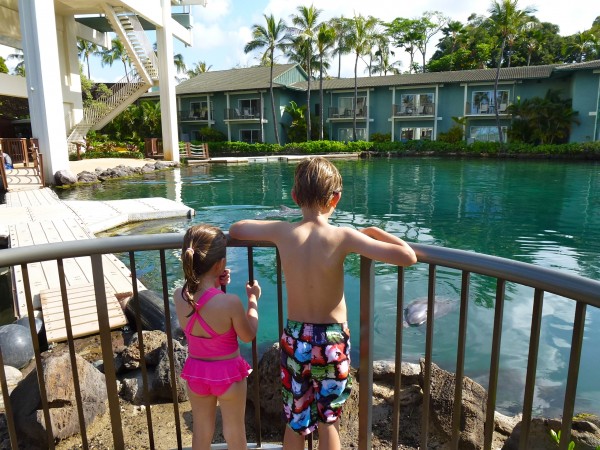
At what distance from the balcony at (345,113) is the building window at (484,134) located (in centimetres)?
826

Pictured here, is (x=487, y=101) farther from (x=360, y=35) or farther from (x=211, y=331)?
(x=211, y=331)

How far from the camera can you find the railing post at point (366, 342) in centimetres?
185

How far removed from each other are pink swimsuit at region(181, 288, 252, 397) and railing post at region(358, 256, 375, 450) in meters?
0.49

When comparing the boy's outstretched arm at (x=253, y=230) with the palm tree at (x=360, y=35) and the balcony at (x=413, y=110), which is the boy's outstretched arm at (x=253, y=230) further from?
the balcony at (x=413, y=110)

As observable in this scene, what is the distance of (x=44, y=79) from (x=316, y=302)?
58.2 ft

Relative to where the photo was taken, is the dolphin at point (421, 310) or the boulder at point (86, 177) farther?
the boulder at point (86, 177)

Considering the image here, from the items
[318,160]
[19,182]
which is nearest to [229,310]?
[318,160]

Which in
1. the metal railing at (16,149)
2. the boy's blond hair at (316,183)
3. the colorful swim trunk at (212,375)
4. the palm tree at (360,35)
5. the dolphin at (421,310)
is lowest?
the dolphin at (421,310)

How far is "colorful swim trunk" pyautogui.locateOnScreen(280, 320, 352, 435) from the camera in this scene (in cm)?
182

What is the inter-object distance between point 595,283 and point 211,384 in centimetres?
135

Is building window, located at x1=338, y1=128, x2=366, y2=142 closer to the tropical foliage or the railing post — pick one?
the tropical foliage

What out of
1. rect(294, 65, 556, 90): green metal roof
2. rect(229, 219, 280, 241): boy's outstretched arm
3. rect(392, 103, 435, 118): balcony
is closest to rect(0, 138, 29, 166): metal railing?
rect(229, 219, 280, 241): boy's outstretched arm

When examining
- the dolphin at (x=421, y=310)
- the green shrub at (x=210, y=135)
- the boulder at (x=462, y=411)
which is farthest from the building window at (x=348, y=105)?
the boulder at (x=462, y=411)

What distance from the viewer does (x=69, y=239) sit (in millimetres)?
8258
